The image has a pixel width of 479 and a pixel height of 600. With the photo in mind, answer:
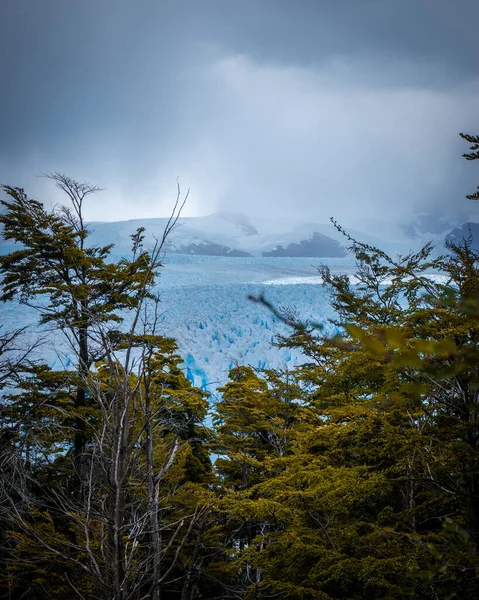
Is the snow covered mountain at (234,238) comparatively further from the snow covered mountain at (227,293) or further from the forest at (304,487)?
the forest at (304,487)

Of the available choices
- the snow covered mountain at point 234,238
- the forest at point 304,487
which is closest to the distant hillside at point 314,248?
the snow covered mountain at point 234,238

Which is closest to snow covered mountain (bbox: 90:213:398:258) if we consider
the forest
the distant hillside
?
the distant hillside

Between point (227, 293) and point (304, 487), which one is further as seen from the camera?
point (227, 293)

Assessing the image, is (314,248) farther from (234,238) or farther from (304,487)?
(304,487)

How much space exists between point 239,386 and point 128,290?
457cm

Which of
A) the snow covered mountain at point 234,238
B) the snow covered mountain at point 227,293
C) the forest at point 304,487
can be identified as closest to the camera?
the forest at point 304,487

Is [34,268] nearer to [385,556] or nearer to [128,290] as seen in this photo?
[128,290]

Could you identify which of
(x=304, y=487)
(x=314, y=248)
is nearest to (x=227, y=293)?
(x=304, y=487)

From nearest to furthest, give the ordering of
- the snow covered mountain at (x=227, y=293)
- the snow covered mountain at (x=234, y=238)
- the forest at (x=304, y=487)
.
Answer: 1. the forest at (x=304, y=487)
2. the snow covered mountain at (x=227, y=293)
3. the snow covered mountain at (x=234, y=238)

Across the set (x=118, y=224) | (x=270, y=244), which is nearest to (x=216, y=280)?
(x=270, y=244)

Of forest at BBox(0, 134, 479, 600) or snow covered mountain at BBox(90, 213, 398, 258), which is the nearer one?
forest at BBox(0, 134, 479, 600)

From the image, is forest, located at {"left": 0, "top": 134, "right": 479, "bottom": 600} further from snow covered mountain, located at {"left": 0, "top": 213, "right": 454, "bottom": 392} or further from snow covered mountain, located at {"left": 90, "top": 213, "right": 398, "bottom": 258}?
snow covered mountain, located at {"left": 90, "top": 213, "right": 398, "bottom": 258}

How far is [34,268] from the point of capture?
12.6m

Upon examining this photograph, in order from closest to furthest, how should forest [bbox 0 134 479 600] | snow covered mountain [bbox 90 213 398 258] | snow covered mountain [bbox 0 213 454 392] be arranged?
forest [bbox 0 134 479 600] < snow covered mountain [bbox 0 213 454 392] < snow covered mountain [bbox 90 213 398 258]
